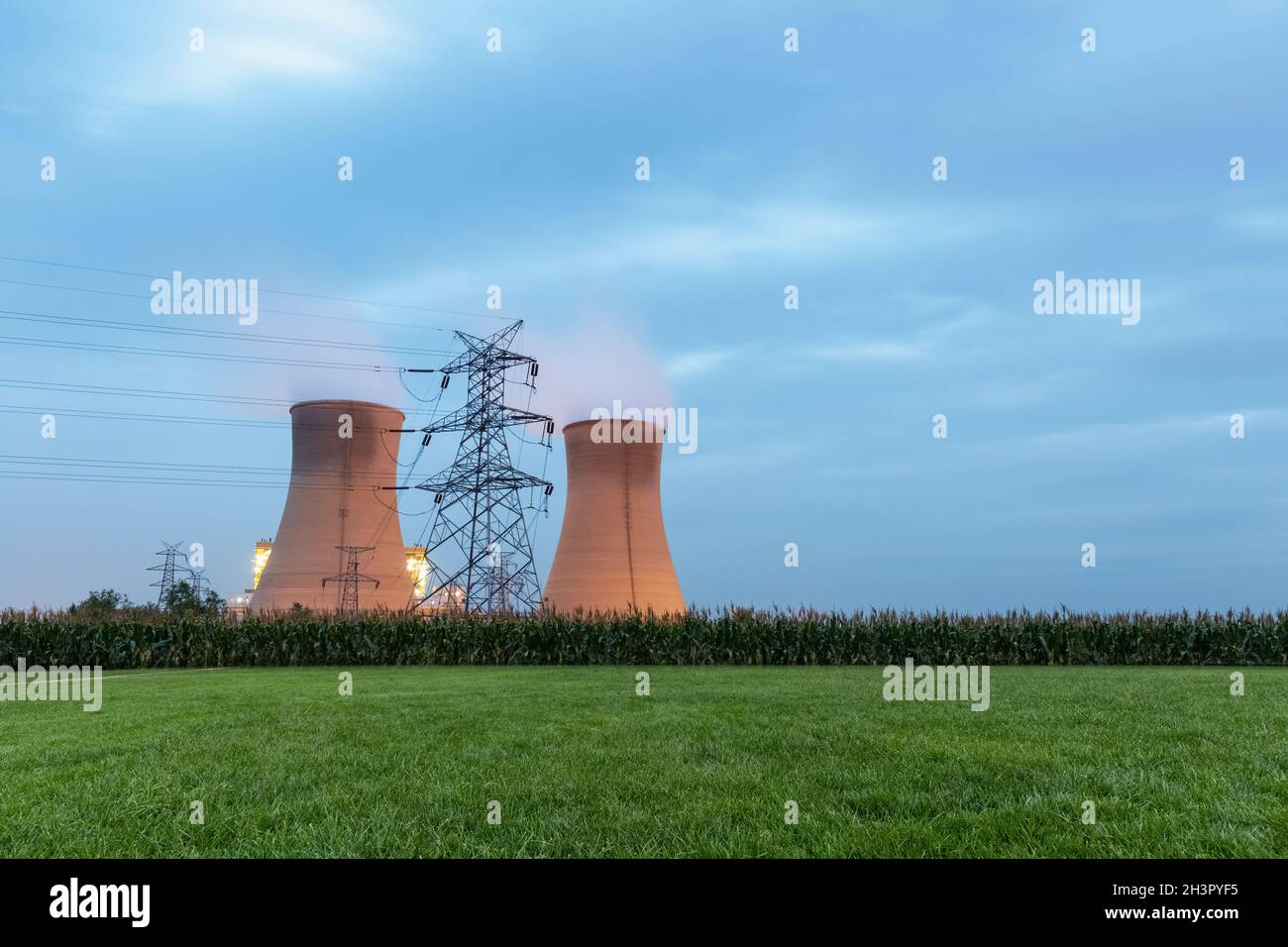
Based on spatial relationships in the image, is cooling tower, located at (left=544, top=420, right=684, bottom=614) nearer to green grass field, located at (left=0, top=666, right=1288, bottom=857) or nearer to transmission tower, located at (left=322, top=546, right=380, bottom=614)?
transmission tower, located at (left=322, top=546, right=380, bottom=614)

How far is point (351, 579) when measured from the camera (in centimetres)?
2920

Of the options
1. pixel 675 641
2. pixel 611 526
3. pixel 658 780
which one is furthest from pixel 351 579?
pixel 658 780

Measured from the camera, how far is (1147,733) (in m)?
6.02

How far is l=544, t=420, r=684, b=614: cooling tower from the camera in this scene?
26859mm

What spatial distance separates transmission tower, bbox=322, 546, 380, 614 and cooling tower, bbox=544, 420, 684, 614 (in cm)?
622

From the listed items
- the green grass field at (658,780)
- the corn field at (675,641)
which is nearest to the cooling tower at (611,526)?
the corn field at (675,641)

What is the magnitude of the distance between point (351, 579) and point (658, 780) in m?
26.3

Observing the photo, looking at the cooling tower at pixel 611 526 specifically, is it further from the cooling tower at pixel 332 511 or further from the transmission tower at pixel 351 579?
the cooling tower at pixel 332 511

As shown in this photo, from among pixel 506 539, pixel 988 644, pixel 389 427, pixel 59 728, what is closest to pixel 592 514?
pixel 506 539

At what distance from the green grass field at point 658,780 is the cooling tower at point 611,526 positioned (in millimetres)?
18602

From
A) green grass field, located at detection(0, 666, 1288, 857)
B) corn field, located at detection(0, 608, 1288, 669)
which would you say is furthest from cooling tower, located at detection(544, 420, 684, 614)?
green grass field, located at detection(0, 666, 1288, 857)

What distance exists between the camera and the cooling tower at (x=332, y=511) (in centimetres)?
2856

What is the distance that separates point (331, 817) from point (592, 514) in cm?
2309
